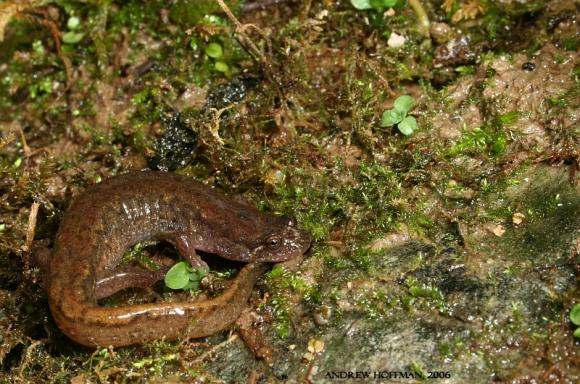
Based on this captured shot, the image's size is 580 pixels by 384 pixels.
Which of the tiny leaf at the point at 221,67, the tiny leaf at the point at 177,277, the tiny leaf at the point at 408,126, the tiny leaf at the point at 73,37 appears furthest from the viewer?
the tiny leaf at the point at 73,37

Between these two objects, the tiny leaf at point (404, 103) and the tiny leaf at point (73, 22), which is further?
the tiny leaf at point (73, 22)

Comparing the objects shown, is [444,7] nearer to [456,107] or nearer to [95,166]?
[456,107]

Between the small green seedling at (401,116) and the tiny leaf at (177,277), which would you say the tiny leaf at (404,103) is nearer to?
the small green seedling at (401,116)

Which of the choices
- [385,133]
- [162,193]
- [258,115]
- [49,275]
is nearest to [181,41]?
[258,115]

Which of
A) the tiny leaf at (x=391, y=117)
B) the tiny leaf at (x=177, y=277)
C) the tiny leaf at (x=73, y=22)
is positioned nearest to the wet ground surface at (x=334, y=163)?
the tiny leaf at (x=73, y=22)

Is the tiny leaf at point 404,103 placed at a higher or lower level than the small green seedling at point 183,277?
higher

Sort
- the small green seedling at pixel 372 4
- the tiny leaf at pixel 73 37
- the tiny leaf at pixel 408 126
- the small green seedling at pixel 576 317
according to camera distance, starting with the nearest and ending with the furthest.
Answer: the small green seedling at pixel 576 317, the tiny leaf at pixel 408 126, the small green seedling at pixel 372 4, the tiny leaf at pixel 73 37

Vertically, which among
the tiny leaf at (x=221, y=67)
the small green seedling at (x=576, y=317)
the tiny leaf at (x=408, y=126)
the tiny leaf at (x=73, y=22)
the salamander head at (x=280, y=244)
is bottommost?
the salamander head at (x=280, y=244)
